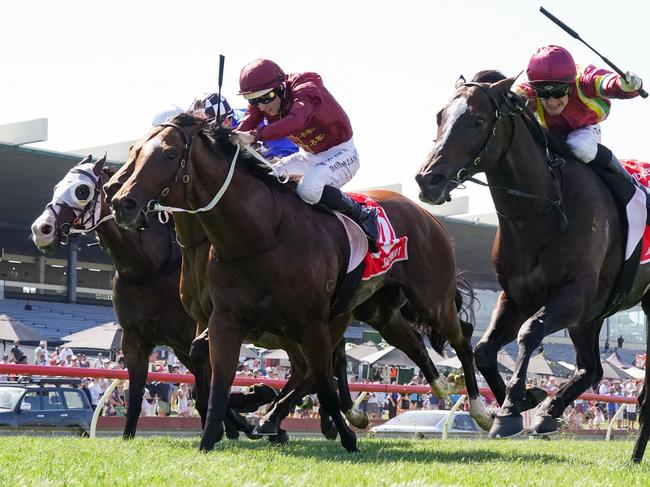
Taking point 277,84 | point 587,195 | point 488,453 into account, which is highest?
Answer: point 277,84

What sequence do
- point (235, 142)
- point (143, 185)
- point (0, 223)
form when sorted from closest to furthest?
point (143, 185), point (235, 142), point (0, 223)

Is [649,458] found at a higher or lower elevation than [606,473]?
lower

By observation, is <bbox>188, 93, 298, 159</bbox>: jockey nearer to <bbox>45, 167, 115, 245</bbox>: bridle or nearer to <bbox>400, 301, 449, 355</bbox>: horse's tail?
<bbox>45, 167, 115, 245</bbox>: bridle

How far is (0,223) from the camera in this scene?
40.2 meters

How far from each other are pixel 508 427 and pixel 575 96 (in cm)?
243

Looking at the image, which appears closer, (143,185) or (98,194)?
(143,185)

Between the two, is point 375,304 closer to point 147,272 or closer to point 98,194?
point 147,272

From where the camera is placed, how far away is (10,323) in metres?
22.4

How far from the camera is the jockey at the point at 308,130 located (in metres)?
6.96

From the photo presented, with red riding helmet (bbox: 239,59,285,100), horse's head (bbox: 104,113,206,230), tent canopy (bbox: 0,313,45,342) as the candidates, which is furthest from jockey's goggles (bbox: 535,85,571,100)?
tent canopy (bbox: 0,313,45,342)

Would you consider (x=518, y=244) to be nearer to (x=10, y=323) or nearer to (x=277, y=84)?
(x=277, y=84)

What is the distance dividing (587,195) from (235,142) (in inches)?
90.6

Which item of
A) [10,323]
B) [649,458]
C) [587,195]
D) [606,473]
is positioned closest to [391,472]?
[606,473]

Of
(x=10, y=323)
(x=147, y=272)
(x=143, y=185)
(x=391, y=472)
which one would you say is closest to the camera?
(x=391, y=472)
